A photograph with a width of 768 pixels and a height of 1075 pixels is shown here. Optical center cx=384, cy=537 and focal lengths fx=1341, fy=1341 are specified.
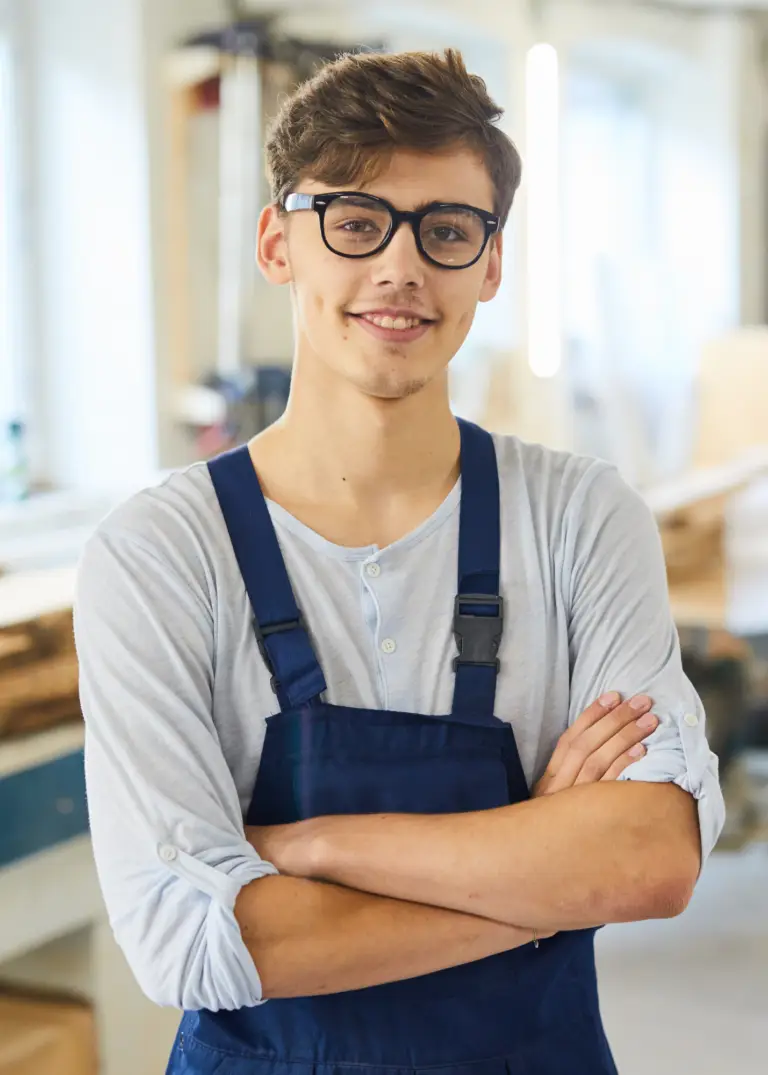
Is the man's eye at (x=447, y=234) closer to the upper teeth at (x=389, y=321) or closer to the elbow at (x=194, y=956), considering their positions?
the upper teeth at (x=389, y=321)

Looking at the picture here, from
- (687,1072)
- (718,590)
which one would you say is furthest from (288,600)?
(718,590)

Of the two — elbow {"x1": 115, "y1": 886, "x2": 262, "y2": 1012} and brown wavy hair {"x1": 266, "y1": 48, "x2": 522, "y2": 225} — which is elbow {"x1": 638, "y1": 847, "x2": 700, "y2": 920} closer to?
elbow {"x1": 115, "y1": 886, "x2": 262, "y2": 1012}

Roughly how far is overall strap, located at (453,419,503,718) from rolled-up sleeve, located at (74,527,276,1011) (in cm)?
23

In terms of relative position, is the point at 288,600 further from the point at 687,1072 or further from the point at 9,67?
the point at 9,67

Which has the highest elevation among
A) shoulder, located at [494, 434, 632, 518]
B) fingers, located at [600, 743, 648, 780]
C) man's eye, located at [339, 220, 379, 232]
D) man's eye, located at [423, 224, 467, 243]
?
man's eye, located at [339, 220, 379, 232]

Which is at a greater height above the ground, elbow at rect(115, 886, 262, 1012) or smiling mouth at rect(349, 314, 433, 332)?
smiling mouth at rect(349, 314, 433, 332)

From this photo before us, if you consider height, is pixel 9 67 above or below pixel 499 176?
above

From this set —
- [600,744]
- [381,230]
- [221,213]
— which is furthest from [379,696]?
[221,213]

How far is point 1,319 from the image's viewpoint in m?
3.61

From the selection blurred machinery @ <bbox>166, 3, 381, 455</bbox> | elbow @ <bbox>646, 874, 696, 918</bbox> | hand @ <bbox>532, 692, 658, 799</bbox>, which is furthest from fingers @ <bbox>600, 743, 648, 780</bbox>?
blurred machinery @ <bbox>166, 3, 381, 455</bbox>

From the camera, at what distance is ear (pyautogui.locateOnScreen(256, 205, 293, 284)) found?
1276mm

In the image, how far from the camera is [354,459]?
128 centimetres

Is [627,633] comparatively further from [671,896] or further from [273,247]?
[273,247]

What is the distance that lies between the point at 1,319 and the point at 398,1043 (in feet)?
9.26
